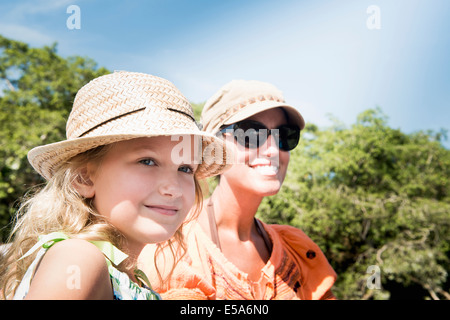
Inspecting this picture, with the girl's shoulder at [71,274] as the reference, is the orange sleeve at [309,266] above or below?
below

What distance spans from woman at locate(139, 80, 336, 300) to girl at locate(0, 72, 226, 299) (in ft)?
2.49

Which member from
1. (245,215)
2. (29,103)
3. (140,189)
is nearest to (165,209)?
(140,189)

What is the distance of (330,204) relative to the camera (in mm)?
6711

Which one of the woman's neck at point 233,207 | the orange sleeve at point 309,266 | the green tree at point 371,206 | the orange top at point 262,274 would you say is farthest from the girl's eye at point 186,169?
the green tree at point 371,206

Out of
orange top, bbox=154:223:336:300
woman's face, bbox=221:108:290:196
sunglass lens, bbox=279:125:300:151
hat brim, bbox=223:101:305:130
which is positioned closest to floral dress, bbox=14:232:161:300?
orange top, bbox=154:223:336:300

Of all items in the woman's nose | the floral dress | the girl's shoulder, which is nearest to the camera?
the girl's shoulder

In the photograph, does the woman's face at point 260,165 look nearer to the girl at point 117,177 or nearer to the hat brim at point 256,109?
the hat brim at point 256,109

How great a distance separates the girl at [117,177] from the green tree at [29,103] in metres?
7.76

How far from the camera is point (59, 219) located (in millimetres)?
1273

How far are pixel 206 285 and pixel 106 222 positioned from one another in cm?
92

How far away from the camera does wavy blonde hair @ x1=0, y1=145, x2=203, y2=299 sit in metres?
1.19

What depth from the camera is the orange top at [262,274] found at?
6.21ft

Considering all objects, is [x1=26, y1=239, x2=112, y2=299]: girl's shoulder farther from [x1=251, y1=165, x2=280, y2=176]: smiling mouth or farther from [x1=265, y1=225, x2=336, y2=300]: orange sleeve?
[x1=265, y1=225, x2=336, y2=300]: orange sleeve
